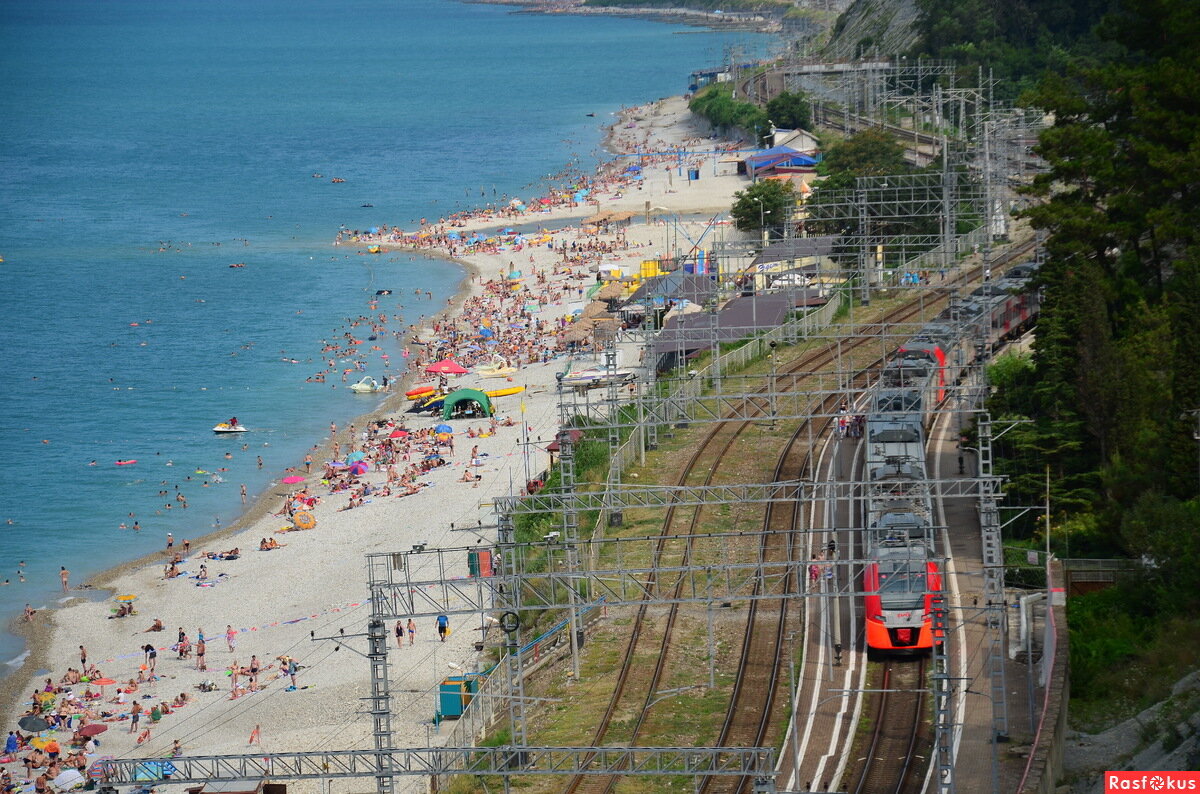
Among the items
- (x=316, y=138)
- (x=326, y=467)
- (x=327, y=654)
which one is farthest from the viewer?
(x=316, y=138)

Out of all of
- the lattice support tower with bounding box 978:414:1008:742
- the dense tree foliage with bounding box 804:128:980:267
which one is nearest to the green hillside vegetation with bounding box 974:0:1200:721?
the lattice support tower with bounding box 978:414:1008:742

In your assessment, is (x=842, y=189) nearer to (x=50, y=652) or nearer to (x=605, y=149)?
(x=50, y=652)

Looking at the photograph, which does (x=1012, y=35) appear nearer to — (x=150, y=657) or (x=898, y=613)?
(x=150, y=657)

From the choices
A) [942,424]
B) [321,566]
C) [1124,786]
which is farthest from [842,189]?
[1124,786]

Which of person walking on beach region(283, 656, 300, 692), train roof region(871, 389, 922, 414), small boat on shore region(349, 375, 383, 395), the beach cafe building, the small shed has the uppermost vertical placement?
the beach cafe building

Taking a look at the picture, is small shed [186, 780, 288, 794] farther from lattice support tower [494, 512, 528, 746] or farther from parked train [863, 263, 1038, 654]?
parked train [863, 263, 1038, 654]

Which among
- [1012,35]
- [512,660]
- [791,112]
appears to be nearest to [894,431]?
[512,660]
